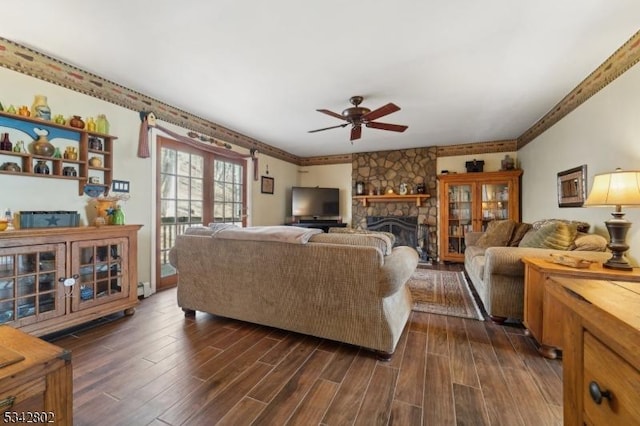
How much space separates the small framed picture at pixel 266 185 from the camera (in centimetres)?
554

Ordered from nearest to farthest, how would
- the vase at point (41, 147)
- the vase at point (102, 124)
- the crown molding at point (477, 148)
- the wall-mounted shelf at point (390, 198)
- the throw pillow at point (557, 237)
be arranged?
1. the vase at point (41, 147)
2. the throw pillow at point (557, 237)
3. the vase at point (102, 124)
4. the crown molding at point (477, 148)
5. the wall-mounted shelf at point (390, 198)

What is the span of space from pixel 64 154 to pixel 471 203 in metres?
5.99

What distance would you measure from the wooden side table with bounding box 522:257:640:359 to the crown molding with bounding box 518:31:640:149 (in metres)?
1.71

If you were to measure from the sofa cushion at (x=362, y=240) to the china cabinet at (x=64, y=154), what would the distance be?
243cm

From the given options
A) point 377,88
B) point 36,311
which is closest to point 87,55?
point 36,311

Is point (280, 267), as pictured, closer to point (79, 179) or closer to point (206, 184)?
point (79, 179)

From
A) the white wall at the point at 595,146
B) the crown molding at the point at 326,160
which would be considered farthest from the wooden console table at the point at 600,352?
the crown molding at the point at 326,160

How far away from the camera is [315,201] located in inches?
248

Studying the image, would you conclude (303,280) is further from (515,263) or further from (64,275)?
(64,275)

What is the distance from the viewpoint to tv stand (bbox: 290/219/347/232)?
6.04 m

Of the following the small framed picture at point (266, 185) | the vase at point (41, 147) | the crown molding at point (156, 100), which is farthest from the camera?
the small framed picture at point (266, 185)

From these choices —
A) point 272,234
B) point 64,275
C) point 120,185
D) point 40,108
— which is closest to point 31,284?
point 64,275

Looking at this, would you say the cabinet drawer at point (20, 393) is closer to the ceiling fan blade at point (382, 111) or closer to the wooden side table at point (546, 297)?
the wooden side table at point (546, 297)

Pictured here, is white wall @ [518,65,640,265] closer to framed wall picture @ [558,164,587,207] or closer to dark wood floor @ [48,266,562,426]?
framed wall picture @ [558,164,587,207]
